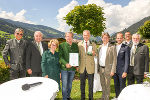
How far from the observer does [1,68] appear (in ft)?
22.8

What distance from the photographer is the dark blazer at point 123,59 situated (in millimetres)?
4574

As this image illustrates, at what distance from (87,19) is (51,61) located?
92.3 feet

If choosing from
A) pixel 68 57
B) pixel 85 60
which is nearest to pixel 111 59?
pixel 85 60

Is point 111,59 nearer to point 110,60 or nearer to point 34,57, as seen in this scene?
point 110,60

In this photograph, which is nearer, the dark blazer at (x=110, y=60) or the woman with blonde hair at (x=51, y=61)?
the woman with blonde hair at (x=51, y=61)

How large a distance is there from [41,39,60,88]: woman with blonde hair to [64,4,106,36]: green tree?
25429 millimetres

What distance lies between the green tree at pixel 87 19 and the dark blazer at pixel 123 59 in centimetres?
2486

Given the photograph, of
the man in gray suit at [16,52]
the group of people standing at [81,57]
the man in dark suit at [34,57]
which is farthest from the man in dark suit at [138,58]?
the man in gray suit at [16,52]

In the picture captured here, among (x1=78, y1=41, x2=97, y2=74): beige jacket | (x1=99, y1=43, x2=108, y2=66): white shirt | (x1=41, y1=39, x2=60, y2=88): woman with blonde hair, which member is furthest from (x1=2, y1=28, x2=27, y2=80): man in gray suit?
(x1=99, y1=43, x2=108, y2=66): white shirt

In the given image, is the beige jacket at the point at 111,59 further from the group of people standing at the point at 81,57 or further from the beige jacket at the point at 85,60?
the beige jacket at the point at 85,60

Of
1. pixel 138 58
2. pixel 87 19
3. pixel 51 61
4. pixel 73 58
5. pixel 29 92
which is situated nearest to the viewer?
pixel 29 92

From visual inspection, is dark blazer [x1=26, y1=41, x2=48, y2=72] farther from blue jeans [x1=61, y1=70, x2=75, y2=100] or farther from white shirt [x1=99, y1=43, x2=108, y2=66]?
white shirt [x1=99, y1=43, x2=108, y2=66]

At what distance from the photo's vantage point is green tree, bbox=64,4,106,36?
29.6m

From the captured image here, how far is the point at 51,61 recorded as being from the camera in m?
4.31
